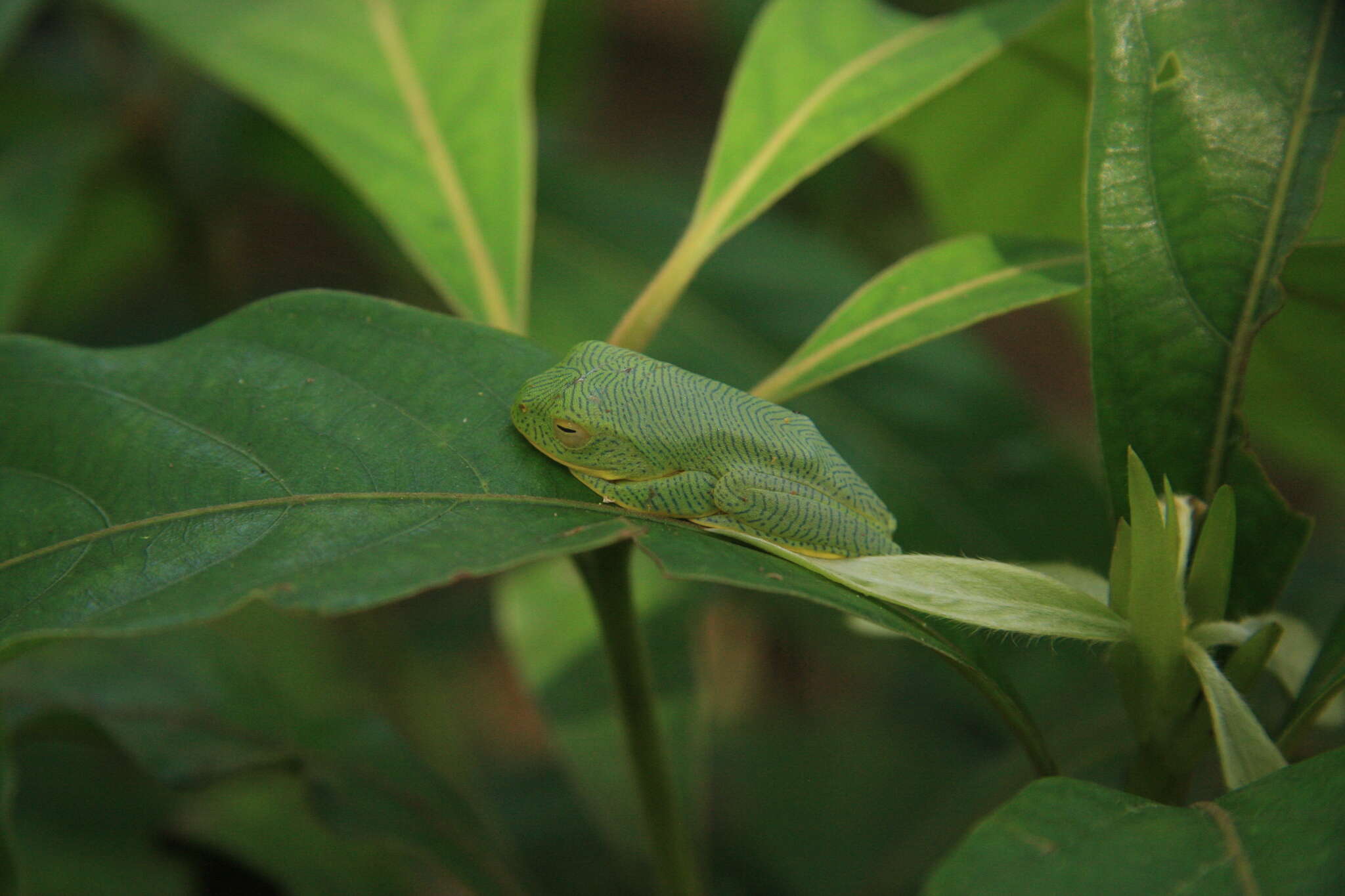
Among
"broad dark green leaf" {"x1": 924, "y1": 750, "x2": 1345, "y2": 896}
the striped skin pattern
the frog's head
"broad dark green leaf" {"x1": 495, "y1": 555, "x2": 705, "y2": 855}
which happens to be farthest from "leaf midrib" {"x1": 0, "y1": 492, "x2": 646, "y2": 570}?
"broad dark green leaf" {"x1": 495, "y1": 555, "x2": 705, "y2": 855}

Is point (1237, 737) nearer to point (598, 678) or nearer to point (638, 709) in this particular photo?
point (638, 709)

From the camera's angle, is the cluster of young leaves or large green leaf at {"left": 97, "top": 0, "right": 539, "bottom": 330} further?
large green leaf at {"left": 97, "top": 0, "right": 539, "bottom": 330}

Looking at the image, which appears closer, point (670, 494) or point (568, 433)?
point (568, 433)

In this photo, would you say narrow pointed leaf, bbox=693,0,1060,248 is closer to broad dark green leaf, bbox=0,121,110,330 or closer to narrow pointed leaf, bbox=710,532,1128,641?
narrow pointed leaf, bbox=710,532,1128,641

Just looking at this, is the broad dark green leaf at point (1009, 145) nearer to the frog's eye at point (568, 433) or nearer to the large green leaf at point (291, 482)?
the frog's eye at point (568, 433)

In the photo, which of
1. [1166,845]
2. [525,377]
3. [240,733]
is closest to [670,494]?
[525,377]

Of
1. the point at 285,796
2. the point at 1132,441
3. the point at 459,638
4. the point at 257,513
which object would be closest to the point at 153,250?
the point at 459,638
